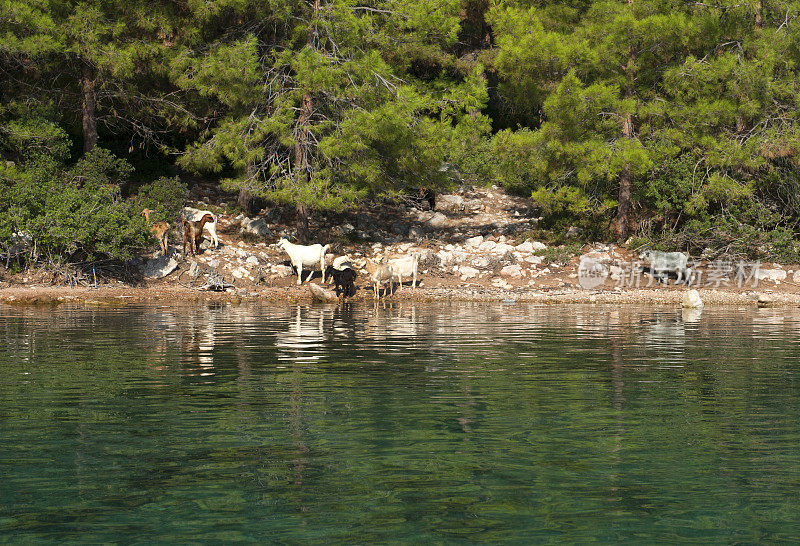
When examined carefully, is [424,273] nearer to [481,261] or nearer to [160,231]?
[481,261]

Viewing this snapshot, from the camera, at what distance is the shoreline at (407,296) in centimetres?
3003

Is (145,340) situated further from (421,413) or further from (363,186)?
(363,186)

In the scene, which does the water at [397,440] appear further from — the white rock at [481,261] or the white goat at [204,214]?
the white rock at [481,261]

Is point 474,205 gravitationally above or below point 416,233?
above

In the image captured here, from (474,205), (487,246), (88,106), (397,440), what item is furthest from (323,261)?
(397,440)

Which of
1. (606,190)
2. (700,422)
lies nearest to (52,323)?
(700,422)

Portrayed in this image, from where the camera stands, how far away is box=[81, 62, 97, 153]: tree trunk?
121 feet

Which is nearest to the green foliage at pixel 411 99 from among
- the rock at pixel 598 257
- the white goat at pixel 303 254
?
the rock at pixel 598 257

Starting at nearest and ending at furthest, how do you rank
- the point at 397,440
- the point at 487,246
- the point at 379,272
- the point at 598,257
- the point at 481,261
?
the point at 397,440 → the point at 379,272 → the point at 481,261 → the point at 598,257 → the point at 487,246

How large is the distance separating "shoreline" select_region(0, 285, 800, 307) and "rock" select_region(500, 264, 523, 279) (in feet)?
7.29

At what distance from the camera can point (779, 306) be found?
101ft

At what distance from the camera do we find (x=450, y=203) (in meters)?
46.9

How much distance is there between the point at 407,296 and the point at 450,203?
15.7 m

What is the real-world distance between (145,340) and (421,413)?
960cm
